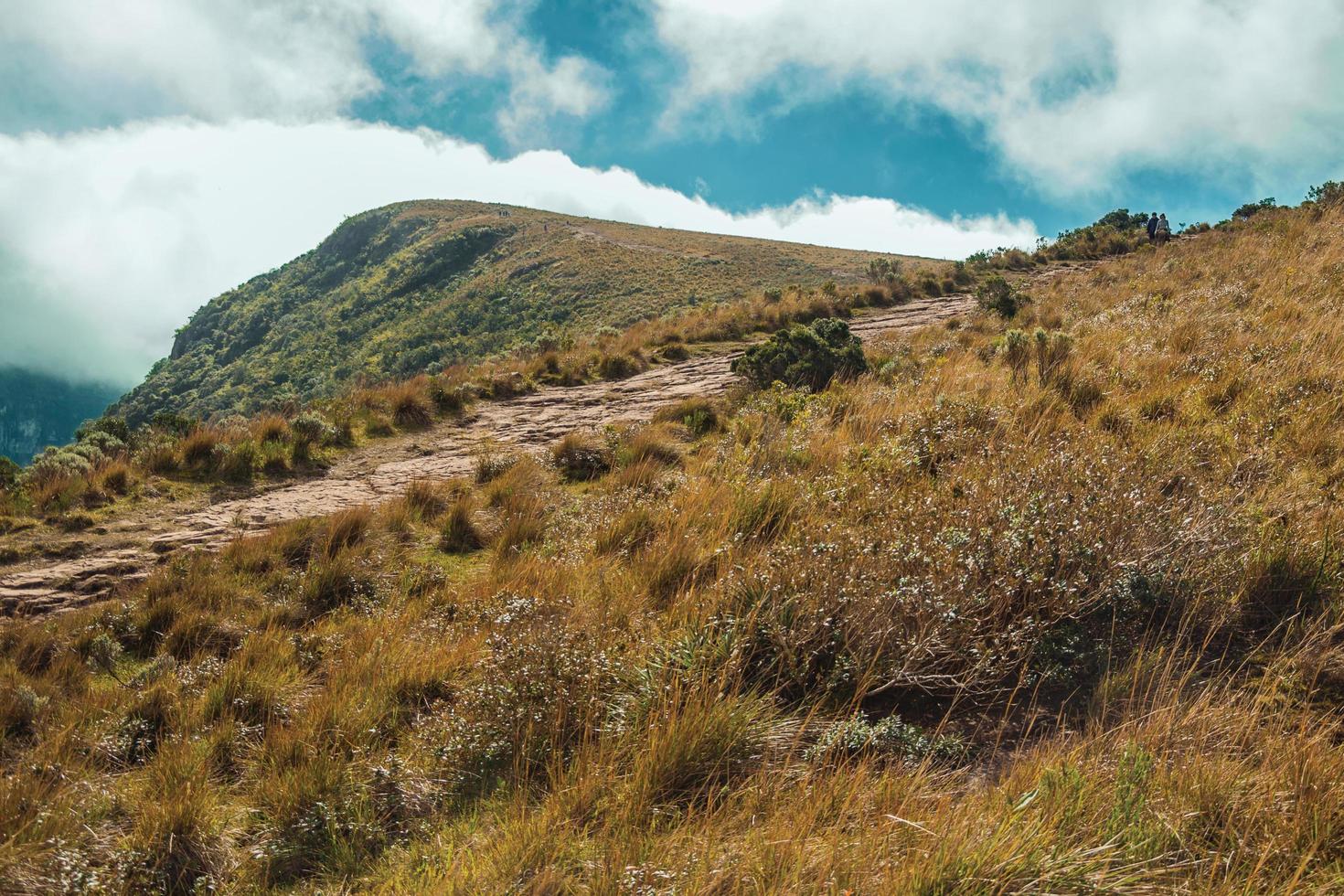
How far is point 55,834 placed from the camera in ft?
8.43

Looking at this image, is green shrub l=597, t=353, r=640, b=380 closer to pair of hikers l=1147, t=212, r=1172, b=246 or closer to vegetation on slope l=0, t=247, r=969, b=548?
vegetation on slope l=0, t=247, r=969, b=548

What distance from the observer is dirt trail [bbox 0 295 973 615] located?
5.12 metres

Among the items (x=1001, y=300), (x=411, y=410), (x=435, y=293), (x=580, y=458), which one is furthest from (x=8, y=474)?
(x=435, y=293)

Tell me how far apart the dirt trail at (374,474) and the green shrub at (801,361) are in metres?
0.79

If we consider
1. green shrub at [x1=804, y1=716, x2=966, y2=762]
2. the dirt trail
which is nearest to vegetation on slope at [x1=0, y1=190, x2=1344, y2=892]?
green shrub at [x1=804, y1=716, x2=966, y2=762]

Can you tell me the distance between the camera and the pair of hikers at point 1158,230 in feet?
76.9

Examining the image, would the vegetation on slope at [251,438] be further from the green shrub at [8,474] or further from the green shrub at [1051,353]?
the green shrub at [1051,353]

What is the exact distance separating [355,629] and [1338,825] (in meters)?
4.78

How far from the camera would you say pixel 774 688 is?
2.91 metres

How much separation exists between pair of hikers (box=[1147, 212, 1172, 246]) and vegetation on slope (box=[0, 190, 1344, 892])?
2296 centimetres

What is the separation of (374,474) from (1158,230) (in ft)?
94.1

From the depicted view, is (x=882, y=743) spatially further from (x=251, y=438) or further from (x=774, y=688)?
(x=251, y=438)

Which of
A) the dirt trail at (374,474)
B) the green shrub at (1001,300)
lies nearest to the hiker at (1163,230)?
the green shrub at (1001,300)

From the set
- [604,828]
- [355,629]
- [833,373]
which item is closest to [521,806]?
[604,828]
